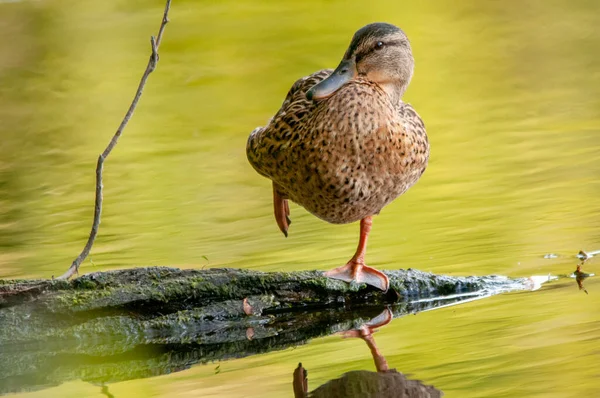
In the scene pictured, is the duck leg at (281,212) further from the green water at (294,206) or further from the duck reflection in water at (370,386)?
the duck reflection in water at (370,386)

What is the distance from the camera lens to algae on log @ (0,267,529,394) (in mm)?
4840

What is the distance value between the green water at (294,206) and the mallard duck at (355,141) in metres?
0.45

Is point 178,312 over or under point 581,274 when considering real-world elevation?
under

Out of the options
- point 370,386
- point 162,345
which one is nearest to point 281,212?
point 162,345

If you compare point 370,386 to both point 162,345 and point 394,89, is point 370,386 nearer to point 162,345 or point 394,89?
point 162,345

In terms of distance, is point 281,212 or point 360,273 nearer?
point 360,273

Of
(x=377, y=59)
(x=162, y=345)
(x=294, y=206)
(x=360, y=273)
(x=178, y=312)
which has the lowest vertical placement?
(x=162, y=345)

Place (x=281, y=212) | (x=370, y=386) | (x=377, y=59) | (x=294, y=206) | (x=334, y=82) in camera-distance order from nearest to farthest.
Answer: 1. (x=370, y=386)
2. (x=334, y=82)
3. (x=377, y=59)
4. (x=281, y=212)
5. (x=294, y=206)

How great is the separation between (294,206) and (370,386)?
3.35 m

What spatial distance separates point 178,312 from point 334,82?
4.04 feet

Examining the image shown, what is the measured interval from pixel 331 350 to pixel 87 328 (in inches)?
41.7

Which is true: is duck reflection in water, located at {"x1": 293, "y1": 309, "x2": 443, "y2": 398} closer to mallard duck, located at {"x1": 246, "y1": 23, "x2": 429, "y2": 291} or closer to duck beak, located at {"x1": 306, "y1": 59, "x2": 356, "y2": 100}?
mallard duck, located at {"x1": 246, "y1": 23, "x2": 429, "y2": 291}

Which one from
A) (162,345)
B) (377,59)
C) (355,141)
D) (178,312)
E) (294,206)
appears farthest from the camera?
(294,206)

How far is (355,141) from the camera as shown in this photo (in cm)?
532
